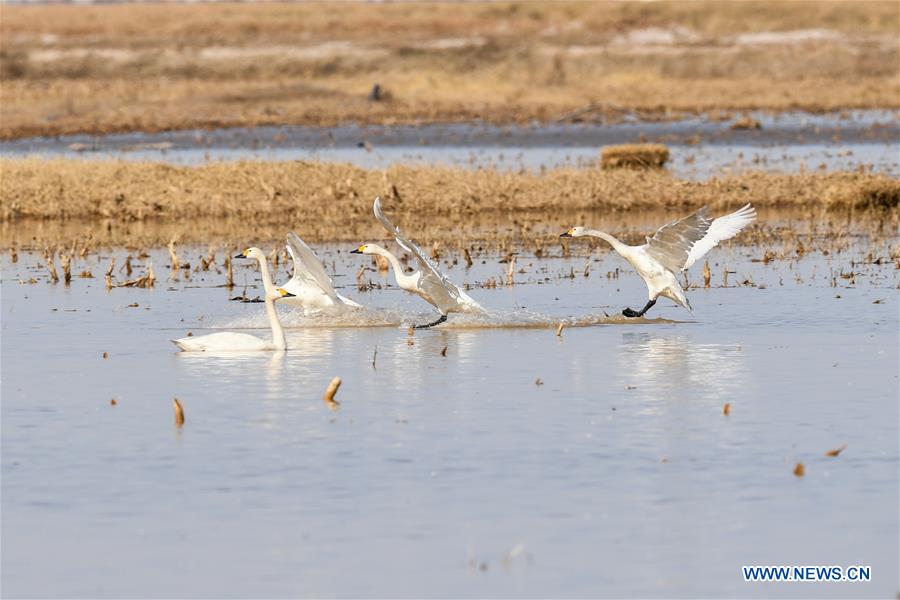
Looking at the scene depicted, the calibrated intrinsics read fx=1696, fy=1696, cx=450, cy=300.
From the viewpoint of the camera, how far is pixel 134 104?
58156 millimetres

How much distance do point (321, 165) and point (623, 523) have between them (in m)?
20.5

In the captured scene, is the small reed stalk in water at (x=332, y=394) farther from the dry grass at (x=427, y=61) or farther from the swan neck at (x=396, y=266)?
the dry grass at (x=427, y=61)

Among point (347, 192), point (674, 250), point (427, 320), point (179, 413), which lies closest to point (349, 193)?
point (347, 192)

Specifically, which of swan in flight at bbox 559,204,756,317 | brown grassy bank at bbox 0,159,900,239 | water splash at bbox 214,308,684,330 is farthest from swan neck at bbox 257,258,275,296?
brown grassy bank at bbox 0,159,900,239

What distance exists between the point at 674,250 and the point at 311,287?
3.44m

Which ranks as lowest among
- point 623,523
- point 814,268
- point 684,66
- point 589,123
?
point 623,523

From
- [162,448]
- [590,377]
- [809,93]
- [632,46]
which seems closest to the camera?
[162,448]

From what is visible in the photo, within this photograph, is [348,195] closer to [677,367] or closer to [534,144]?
[677,367]

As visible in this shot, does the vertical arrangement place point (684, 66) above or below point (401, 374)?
above

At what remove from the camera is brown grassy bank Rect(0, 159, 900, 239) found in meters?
27.5

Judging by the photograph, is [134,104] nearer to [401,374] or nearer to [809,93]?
[809,93]

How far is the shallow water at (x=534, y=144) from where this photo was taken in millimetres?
35344

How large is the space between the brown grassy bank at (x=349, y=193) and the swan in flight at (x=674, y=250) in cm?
1100

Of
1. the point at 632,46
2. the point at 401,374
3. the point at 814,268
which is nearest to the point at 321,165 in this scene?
the point at 814,268
